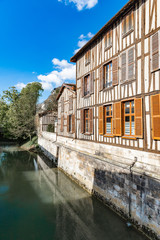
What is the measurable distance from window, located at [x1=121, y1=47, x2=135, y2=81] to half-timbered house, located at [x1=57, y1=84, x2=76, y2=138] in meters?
4.95

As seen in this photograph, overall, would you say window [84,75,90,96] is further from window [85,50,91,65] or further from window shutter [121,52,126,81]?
window shutter [121,52,126,81]

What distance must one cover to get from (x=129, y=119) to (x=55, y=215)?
15.7 ft

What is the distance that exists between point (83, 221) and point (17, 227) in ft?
7.57

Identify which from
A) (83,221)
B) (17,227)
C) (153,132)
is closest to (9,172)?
(17,227)

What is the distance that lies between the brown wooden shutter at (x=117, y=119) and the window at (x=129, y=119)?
20 cm

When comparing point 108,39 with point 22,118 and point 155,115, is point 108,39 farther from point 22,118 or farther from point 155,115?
point 22,118

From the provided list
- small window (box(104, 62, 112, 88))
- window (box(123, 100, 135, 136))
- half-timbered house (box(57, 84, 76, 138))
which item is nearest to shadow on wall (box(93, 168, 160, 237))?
window (box(123, 100, 135, 136))

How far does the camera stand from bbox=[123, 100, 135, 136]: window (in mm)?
5864

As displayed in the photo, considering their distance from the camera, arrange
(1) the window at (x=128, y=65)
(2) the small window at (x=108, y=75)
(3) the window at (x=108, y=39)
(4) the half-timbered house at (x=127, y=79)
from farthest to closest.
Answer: (2) the small window at (x=108, y=75) → (3) the window at (x=108, y=39) → (1) the window at (x=128, y=65) → (4) the half-timbered house at (x=127, y=79)

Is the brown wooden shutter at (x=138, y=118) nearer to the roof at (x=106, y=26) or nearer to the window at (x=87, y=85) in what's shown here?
the roof at (x=106, y=26)

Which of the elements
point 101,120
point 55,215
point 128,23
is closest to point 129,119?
point 101,120

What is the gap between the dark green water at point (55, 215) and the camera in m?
4.80

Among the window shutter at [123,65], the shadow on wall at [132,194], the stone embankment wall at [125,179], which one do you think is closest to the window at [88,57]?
the window shutter at [123,65]

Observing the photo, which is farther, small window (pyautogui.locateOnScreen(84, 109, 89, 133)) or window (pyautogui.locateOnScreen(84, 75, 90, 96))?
small window (pyautogui.locateOnScreen(84, 109, 89, 133))
